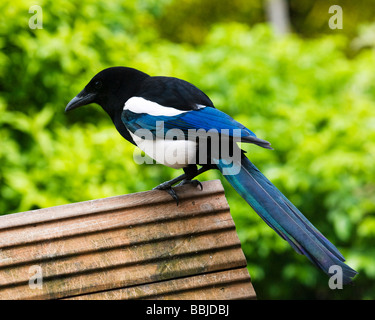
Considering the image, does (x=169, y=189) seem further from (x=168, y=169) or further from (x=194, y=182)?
(x=168, y=169)

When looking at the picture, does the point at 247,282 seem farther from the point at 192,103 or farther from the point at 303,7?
the point at 303,7

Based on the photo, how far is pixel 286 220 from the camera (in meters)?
1.48

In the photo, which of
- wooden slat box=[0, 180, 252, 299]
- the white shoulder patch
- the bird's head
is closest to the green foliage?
the bird's head

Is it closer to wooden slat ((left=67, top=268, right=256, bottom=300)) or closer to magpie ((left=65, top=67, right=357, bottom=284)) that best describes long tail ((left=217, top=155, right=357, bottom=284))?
magpie ((left=65, top=67, right=357, bottom=284))

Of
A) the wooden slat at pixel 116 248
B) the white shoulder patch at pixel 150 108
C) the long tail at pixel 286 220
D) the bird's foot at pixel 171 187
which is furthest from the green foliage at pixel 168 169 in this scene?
the long tail at pixel 286 220

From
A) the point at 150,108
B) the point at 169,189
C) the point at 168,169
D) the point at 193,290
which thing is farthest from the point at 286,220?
the point at 168,169

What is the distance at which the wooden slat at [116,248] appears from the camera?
1541mm

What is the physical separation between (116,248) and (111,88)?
2.26 feet

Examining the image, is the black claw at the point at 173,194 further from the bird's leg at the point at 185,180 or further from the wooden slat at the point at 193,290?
the wooden slat at the point at 193,290

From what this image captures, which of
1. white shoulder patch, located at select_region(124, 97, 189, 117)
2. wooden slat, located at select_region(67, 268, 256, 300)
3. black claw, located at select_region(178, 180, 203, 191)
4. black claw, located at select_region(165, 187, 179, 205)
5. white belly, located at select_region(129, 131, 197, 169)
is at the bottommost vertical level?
wooden slat, located at select_region(67, 268, 256, 300)

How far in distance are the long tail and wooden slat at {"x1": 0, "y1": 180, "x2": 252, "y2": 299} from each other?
4.6 inches

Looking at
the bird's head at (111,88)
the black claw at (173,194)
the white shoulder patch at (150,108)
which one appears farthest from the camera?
the bird's head at (111,88)

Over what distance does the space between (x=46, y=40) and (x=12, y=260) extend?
1644 mm

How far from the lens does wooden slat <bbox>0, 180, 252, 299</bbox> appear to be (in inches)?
60.7
